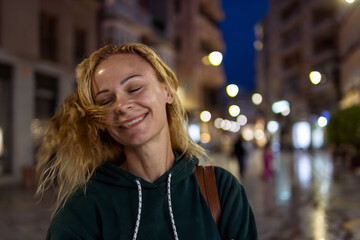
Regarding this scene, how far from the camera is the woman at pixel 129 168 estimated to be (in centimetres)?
188

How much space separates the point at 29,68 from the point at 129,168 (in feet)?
54.8

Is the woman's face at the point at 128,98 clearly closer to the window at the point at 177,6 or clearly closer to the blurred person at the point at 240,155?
the blurred person at the point at 240,155

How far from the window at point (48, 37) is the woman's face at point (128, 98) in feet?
58.5

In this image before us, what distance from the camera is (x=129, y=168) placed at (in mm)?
2096

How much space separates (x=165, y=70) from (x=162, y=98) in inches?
6.7

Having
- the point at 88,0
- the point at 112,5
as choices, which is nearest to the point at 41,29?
the point at 88,0

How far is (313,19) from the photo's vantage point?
44.5 m

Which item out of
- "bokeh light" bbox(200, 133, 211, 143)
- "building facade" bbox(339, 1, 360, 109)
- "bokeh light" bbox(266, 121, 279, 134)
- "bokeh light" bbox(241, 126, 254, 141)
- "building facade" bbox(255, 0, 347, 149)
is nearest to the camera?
"building facade" bbox(339, 1, 360, 109)

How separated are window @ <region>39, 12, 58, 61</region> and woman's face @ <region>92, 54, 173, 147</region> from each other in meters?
17.8

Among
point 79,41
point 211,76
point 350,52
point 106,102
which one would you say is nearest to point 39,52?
point 79,41

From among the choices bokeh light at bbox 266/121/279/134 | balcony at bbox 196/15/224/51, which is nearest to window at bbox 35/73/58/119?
balcony at bbox 196/15/224/51

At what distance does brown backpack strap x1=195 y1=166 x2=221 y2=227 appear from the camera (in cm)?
196

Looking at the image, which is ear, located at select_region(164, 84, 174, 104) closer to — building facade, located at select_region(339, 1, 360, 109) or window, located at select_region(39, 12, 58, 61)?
window, located at select_region(39, 12, 58, 61)

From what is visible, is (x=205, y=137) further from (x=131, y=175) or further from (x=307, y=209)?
(x=131, y=175)
